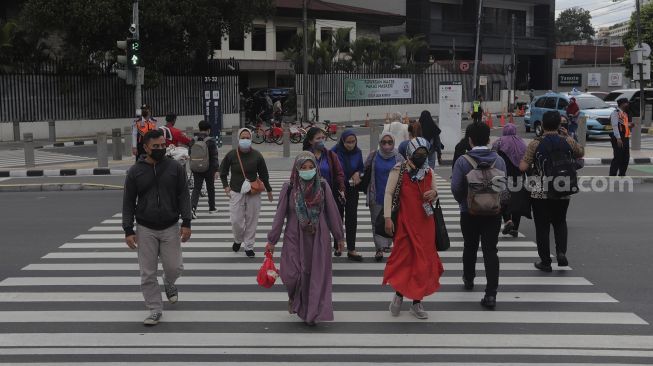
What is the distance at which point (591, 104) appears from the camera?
96.2ft

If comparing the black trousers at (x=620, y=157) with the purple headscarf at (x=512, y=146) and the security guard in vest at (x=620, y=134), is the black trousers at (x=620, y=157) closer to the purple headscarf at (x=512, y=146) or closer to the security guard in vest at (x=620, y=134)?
the security guard in vest at (x=620, y=134)

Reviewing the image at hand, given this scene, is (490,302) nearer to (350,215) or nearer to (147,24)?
(350,215)

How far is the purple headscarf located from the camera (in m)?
10.3

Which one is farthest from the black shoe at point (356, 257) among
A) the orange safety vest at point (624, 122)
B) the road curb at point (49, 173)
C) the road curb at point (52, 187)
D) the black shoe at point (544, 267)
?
the road curb at point (49, 173)

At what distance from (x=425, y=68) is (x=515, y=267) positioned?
38830mm

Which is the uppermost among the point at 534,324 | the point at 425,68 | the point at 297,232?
the point at 425,68

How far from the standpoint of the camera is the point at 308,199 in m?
6.65

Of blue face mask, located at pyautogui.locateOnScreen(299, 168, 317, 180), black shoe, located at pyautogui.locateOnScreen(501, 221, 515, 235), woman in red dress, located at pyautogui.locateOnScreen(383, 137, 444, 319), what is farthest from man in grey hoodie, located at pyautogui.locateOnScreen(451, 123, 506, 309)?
black shoe, located at pyautogui.locateOnScreen(501, 221, 515, 235)

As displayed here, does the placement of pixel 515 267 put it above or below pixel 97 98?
below

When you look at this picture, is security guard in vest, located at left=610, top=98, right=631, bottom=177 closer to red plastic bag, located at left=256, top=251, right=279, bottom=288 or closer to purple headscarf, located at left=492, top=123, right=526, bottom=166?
purple headscarf, located at left=492, top=123, right=526, bottom=166

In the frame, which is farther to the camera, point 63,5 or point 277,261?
point 63,5
